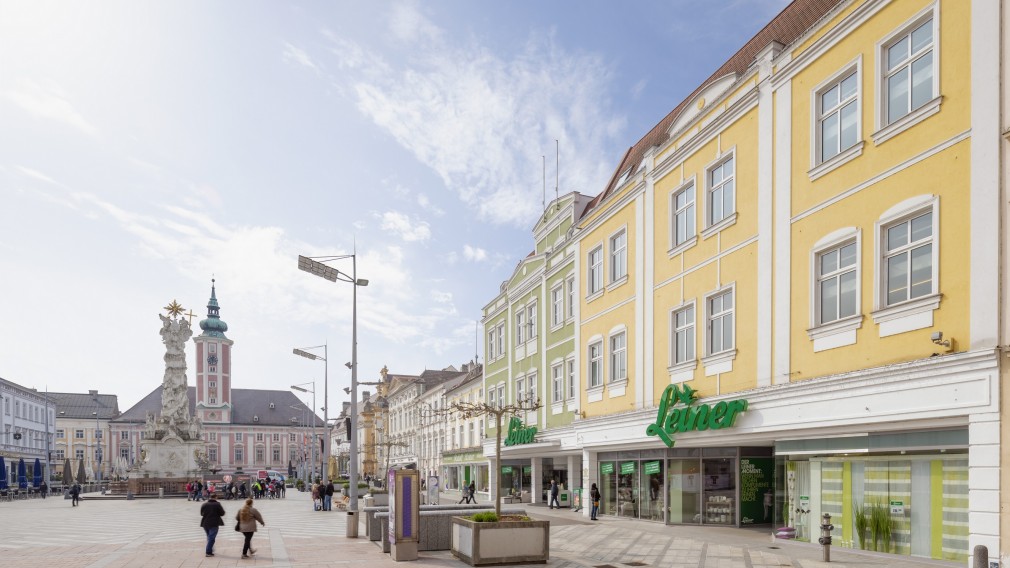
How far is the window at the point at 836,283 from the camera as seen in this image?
55.2 ft

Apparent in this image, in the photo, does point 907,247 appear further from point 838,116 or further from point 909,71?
point 838,116

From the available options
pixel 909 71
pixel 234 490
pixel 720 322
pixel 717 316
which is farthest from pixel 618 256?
pixel 234 490

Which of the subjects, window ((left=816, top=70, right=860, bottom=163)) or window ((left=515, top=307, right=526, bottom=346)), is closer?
window ((left=816, top=70, right=860, bottom=163))

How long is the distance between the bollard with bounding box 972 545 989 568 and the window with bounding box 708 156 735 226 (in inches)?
435

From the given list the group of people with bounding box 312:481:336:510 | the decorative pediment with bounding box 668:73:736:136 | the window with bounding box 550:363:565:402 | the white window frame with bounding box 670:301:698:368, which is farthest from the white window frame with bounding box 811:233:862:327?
the group of people with bounding box 312:481:336:510

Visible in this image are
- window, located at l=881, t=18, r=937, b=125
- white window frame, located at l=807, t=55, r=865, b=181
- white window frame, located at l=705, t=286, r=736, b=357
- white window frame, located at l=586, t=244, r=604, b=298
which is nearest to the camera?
window, located at l=881, t=18, r=937, b=125

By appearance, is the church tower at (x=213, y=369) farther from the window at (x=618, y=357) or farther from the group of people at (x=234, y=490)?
the window at (x=618, y=357)

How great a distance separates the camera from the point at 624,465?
28875 mm

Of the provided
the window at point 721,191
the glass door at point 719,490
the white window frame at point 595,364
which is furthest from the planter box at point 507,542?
the white window frame at point 595,364

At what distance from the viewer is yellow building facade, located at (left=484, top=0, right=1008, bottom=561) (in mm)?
13672

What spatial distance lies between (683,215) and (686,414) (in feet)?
20.4

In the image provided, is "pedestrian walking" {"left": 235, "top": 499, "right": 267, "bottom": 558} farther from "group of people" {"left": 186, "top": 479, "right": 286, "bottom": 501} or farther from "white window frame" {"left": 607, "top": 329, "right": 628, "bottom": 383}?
"group of people" {"left": 186, "top": 479, "right": 286, "bottom": 501}

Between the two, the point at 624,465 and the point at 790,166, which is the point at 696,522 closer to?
the point at 624,465

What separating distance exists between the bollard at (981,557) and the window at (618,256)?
16.5 m
